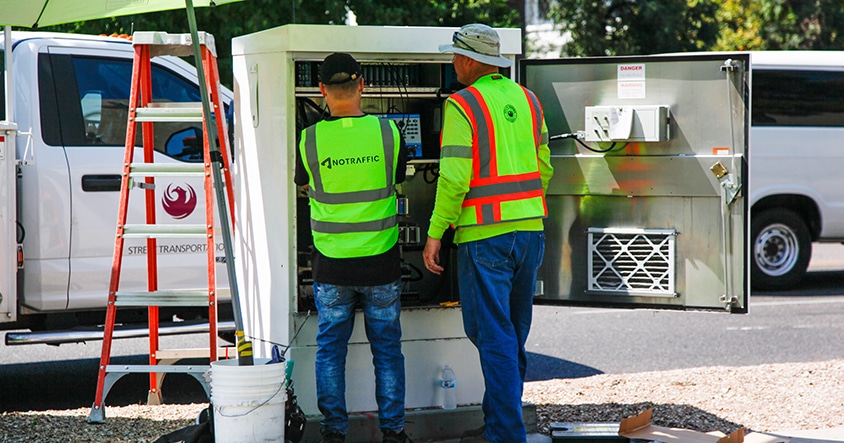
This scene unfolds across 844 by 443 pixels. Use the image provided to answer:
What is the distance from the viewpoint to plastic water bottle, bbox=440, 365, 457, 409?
520 centimetres

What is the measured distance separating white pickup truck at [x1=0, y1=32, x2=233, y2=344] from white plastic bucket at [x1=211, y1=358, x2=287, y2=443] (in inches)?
92.0

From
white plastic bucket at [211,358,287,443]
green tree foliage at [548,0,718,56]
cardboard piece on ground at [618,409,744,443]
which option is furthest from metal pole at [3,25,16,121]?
green tree foliage at [548,0,718,56]

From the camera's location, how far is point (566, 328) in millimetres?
9523

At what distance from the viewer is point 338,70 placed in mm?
4551

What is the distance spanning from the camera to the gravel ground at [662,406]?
5.35 metres

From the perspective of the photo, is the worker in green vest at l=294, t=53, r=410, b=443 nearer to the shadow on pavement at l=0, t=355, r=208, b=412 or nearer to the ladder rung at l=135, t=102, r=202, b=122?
the ladder rung at l=135, t=102, r=202, b=122

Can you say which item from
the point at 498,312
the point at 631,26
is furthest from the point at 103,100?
the point at 631,26

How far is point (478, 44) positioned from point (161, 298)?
81.8 inches

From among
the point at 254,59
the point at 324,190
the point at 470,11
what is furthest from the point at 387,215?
the point at 470,11

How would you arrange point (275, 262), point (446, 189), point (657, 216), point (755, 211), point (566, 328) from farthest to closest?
point (755, 211) < point (566, 328) < point (657, 216) < point (275, 262) < point (446, 189)

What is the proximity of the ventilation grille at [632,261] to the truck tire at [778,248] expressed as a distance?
20.7 ft

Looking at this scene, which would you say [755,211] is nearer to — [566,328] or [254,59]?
[566,328]

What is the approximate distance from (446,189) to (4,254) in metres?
3.02

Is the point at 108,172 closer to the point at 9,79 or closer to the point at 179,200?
the point at 179,200
